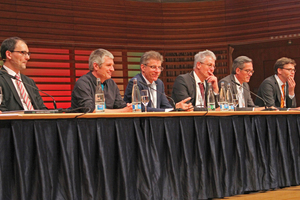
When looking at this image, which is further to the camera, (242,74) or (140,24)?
(140,24)

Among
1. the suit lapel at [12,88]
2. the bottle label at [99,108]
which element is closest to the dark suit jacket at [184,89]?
the bottle label at [99,108]

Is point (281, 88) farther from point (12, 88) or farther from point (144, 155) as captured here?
point (12, 88)

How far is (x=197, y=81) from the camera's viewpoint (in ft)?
13.0

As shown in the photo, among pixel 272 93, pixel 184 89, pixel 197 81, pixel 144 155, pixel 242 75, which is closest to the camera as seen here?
pixel 144 155

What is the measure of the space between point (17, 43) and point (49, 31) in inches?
109

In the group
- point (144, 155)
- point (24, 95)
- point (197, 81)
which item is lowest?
point (144, 155)

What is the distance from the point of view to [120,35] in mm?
6402

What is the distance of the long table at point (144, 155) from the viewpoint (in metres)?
2.07

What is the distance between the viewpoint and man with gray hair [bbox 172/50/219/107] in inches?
151

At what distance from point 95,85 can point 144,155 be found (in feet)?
3.59

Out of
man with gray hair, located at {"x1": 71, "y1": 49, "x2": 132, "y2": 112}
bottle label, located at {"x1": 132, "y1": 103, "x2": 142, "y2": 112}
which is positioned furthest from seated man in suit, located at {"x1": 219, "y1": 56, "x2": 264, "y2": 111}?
bottle label, located at {"x1": 132, "y1": 103, "x2": 142, "y2": 112}

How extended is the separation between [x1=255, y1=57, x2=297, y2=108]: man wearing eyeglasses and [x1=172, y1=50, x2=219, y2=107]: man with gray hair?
93 cm

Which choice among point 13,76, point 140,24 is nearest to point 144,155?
point 13,76

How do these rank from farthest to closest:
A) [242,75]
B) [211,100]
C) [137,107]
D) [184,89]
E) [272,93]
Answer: [272,93] → [242,75] → [184,89] → [211,100] → [137,107]
